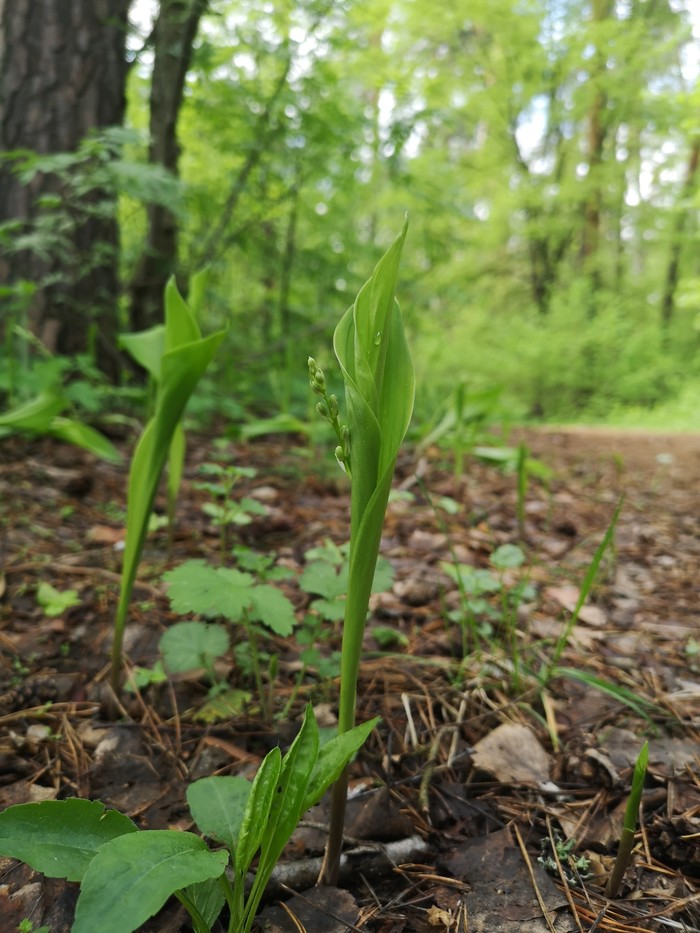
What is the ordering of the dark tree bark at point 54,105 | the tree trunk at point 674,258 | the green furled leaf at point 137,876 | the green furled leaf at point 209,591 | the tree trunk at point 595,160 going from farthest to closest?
the tree trunk at point 674,258 → the tree trunk at point 595,160 → the dark tree bark at point 54,105 → the green furled leaf at point 209,591 → the green furled leaf at point 137,876

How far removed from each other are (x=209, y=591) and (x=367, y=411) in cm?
53

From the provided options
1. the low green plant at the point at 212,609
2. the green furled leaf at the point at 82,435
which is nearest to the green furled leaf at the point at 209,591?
the low green plant at the point at 212,609

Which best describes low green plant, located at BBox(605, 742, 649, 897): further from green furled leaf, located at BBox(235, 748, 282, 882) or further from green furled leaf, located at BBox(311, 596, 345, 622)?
green furled leaf, located at BBox(311, 596, 345, 622)

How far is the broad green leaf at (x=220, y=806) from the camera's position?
0.74 meters

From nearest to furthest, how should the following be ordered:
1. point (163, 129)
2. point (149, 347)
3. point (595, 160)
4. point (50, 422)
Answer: point (149, 347) < point (50, 422) < point (163, 129) < point (595, 160)

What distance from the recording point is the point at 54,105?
2.87m

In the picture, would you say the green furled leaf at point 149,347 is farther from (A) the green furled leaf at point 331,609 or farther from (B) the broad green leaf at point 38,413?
(A) the green furled leaf at point 331,609

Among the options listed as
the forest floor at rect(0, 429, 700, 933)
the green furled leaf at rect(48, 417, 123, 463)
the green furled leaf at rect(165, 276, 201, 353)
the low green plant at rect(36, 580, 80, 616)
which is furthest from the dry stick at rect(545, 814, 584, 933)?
the green furled leaf at rect(48, 417, 123, 463)

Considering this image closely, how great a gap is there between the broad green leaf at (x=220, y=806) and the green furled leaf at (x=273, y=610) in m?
0.25

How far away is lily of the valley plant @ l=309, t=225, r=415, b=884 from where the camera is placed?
66 centimetres

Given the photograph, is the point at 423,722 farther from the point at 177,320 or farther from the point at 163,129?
the point at 163,129

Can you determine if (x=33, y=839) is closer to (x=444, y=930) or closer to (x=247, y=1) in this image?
(x=444, y=930)

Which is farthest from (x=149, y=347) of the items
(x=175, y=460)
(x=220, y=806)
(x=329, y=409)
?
(x=220, y=806)

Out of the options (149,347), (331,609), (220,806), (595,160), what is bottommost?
(220,806)
